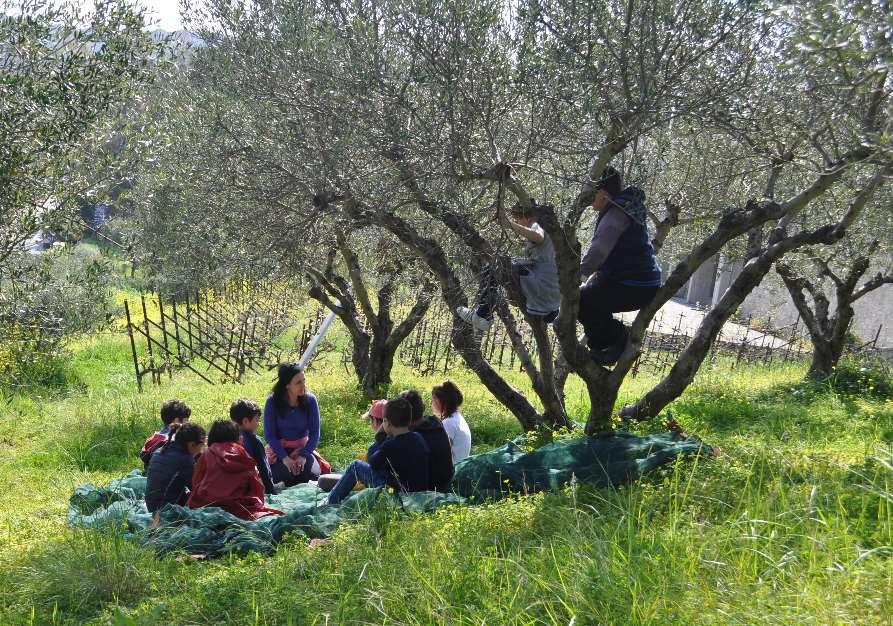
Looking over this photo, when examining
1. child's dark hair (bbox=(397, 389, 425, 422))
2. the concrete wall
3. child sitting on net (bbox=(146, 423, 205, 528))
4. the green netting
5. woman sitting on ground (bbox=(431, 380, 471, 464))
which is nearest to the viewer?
the green netting

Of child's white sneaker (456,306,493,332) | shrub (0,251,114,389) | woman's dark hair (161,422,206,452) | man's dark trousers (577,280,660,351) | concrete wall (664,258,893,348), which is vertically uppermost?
concrete wall (664,258,893,348)

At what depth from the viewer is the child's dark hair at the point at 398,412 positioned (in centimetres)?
621

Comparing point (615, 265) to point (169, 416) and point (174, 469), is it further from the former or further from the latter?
point (169, 416)

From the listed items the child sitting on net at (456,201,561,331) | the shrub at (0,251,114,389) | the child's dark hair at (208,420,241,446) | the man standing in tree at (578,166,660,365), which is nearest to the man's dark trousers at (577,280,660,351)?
the man standing in tree at (578,166,660,365)

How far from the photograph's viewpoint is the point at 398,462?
20.4ft

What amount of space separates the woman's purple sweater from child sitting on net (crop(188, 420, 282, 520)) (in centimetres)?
157

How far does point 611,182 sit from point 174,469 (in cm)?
386

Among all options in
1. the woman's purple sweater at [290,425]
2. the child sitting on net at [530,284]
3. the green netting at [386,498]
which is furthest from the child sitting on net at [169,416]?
the child sitting on net at [530,284]

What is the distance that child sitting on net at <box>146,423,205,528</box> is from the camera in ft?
21.1

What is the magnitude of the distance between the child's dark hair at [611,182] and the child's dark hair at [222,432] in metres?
3.19

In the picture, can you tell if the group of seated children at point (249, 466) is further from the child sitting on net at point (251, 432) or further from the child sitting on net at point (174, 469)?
the child sitting on net at point (251, 432)

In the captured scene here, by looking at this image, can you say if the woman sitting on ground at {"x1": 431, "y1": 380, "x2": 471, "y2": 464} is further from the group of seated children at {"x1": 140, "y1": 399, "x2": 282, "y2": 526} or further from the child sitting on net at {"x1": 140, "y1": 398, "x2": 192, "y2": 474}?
the child sitting on net at {"x1": 140, "y1": 398, "x2": 192, "y2": 474}

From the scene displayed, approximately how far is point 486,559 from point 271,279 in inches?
268

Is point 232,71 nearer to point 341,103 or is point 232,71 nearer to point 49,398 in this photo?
point 341,103
